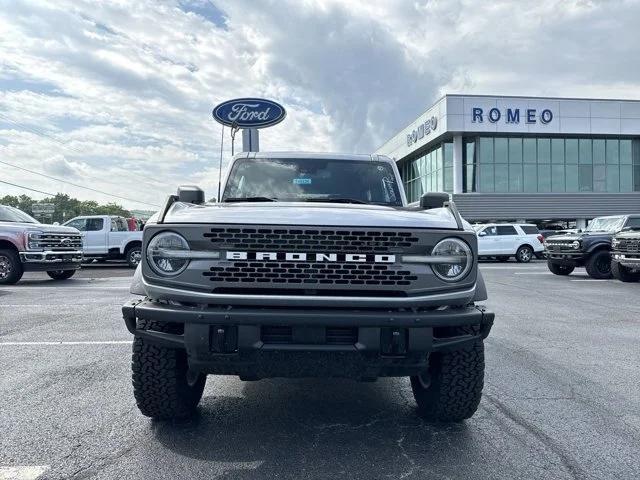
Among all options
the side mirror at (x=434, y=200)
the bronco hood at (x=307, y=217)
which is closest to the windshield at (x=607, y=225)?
the side mirror at (x=434, y=200)

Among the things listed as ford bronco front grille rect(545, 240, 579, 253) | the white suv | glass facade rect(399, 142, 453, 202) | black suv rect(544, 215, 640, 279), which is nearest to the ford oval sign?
glass facade rect(399, 142, 453, 202)

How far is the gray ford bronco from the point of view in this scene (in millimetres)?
2883

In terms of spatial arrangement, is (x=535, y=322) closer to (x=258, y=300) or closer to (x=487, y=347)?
(x=487, y=347)

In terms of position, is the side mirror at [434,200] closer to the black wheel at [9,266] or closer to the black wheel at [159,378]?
the black wheel at [159,378]

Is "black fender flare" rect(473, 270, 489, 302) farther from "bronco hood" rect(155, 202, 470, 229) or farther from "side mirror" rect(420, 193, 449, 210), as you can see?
"side mirror" rect(420, 193, 449, 210)

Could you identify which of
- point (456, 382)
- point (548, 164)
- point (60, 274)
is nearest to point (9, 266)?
point (60, 274)

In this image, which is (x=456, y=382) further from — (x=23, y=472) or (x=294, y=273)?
(x=23, y=472)

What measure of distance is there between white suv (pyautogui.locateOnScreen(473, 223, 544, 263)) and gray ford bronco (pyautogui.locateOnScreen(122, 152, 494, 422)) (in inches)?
798

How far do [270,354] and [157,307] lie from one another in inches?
26.8

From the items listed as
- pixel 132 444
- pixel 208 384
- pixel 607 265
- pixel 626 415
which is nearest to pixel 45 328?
pixel 208 384

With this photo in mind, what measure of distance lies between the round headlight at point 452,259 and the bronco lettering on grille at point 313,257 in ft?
0.91

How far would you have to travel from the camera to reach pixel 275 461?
3035 mm

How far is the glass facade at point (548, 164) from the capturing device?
33375 mm

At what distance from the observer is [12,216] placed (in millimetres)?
13453
